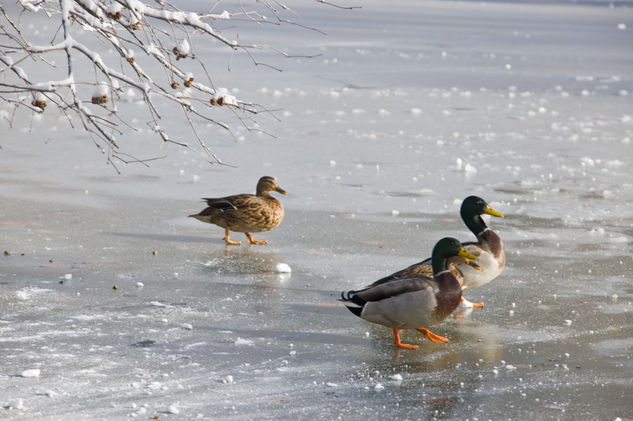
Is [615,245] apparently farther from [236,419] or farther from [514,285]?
[236,419]

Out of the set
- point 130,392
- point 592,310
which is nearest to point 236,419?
point 130,392

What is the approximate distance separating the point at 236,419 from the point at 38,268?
3174 millimetres

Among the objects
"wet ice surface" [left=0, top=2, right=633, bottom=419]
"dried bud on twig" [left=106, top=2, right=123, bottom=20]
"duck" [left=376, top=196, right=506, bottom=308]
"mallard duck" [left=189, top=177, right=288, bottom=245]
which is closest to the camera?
"dried bud on twig" [left=106, top=2, right=123, bottom=20]

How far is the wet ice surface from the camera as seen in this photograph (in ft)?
15.8

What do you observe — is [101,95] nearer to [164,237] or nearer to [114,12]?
[114,12]

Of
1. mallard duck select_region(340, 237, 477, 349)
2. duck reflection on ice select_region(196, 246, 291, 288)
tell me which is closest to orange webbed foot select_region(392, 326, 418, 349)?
mallard duck select_region(340, 237, 477, 349)

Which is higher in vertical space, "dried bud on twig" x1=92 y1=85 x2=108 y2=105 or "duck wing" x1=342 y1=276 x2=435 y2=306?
"dried bud on twig" x1=92 y1=85 x2=108 y2=105

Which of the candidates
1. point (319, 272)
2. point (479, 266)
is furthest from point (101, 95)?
point (319, 272)

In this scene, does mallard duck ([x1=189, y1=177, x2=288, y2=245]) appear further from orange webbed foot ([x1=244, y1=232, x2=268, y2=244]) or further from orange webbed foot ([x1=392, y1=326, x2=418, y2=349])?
orange webbed foot ([x1=392, y1=326, x2=418, y2=349])

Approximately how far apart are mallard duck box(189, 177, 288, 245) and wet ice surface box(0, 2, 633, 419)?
20cm

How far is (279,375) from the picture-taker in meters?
5.05

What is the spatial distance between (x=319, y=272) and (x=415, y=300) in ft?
5.85

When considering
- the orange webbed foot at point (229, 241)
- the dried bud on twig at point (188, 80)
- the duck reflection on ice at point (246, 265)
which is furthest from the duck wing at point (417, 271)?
the orange webbed foot at point (229, 241)

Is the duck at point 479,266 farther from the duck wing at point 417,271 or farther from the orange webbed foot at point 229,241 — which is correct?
the orange webbed foot at point 229,241
